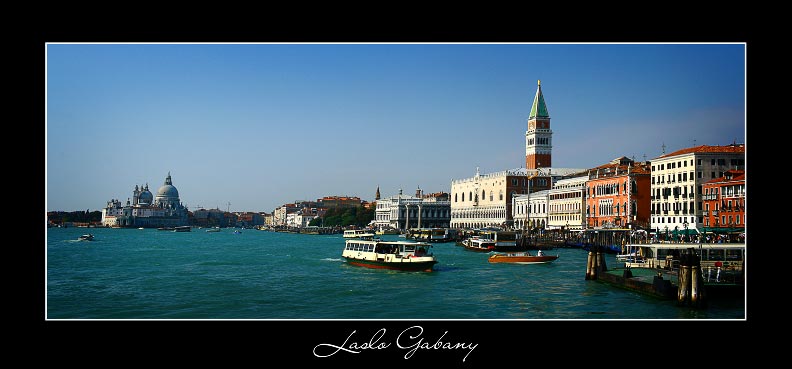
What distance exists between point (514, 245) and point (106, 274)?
1224 cm

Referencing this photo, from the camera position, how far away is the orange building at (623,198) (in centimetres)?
2514

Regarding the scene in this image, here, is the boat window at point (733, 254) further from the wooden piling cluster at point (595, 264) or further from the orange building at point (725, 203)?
the orange building at point (725, 203)

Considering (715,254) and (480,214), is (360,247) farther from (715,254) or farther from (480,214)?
(480,214)

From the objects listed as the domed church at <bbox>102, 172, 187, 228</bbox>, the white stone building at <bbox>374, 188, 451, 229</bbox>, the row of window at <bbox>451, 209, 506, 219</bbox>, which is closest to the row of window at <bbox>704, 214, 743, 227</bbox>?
the row of window at <bbox>451, 209, 506, 219</bbox>

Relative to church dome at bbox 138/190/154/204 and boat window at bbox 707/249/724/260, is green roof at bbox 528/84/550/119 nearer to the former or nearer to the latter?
boat window at bbox 707/249/724/260

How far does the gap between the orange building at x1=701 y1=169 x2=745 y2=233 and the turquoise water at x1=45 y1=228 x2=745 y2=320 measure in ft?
12.6

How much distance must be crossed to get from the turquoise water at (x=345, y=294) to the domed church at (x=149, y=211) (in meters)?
54.6

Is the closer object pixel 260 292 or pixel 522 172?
pixel 260 292

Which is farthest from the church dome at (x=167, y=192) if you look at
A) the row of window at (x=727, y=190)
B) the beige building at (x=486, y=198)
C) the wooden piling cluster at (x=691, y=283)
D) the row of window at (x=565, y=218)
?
the wooden piling cluster at (x=691, y=283)

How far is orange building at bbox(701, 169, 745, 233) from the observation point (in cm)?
1812

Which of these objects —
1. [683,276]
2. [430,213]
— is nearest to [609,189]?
[683,276]
